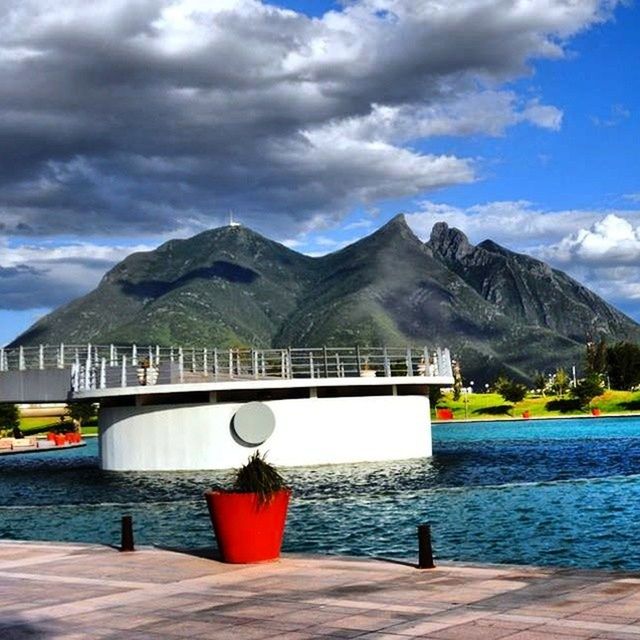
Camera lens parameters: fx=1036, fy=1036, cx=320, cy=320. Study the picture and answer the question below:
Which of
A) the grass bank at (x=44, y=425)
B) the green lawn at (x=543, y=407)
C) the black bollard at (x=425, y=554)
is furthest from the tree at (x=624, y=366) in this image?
the black bollard at (x=425, y=554)

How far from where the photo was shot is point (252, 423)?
48.2 meters

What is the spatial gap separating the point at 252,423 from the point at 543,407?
100.0 metres

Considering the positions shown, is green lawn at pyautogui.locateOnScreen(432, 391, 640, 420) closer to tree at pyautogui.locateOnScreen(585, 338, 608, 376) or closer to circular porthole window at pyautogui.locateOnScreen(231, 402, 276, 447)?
tree at pyautogui.locateOnScreen(585, 338, 608, 376)

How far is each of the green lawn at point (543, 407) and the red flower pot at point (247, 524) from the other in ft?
391

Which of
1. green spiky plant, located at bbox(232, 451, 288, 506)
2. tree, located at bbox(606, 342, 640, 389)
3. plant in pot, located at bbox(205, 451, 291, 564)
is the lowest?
plant in pot, located at bbox(205, 451, 291, 564)

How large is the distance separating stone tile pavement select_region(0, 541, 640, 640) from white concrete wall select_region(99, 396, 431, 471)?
29868 mm

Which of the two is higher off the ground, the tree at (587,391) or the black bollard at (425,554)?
the tree at (587,391)

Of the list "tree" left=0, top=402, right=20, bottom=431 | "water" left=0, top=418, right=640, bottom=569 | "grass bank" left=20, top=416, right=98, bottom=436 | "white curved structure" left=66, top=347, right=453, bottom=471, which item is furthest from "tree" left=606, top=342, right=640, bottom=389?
Result: "white curved structure" left=66, top=347, right=453, bottom=471

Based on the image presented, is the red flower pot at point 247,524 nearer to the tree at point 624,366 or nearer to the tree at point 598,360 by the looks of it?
the tree at point 624,366

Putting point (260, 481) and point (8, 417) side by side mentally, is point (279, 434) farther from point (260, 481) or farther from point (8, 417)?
point (8, 417)

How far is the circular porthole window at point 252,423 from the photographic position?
4797cm

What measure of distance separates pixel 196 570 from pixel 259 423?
3075 centimetres

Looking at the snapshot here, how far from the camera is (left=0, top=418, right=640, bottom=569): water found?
2516cm

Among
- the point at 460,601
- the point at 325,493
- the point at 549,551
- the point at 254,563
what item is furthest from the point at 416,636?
the point at 325,493
